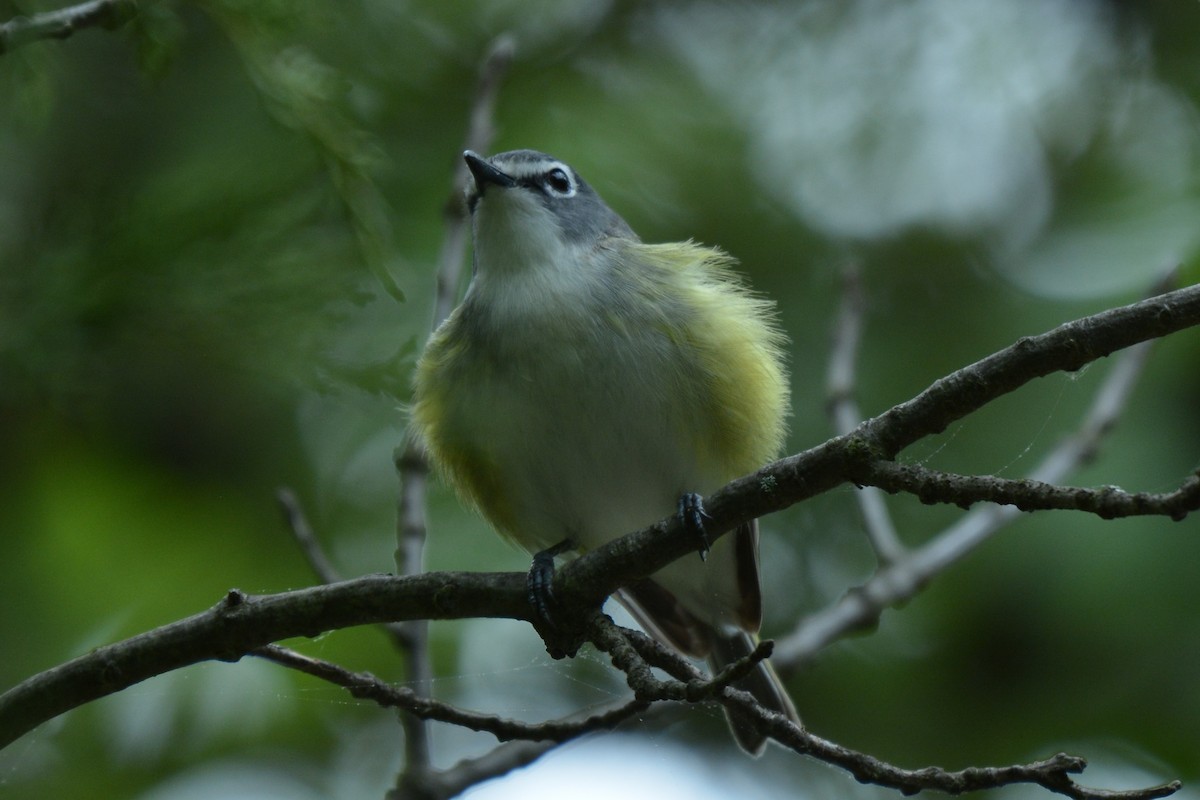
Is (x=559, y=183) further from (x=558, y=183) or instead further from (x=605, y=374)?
(x=605, y=374)

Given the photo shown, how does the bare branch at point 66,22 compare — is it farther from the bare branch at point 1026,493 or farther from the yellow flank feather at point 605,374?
the yellow flank feather at point 605,374

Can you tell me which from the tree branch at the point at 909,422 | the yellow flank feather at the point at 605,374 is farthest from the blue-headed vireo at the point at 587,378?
the tree branch at the point at 909,422

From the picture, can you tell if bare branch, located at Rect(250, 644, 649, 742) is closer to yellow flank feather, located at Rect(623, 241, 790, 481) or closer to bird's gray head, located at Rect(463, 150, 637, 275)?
yellow flank feather, located at Rect(623, 241, 790, 481)

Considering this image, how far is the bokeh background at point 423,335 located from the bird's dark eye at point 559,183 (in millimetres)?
661

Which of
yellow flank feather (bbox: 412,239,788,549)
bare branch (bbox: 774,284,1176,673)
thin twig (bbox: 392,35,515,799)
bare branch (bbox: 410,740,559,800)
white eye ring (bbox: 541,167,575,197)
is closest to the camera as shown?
bare branch (bbox: 410,740,559,800)

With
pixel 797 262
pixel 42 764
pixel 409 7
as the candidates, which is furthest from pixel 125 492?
pixel 797 262

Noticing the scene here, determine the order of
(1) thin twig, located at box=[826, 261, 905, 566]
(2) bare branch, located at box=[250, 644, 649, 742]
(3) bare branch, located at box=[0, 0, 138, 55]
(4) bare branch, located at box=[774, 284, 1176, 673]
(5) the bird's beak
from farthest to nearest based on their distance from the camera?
(1) thin twig, located at box=[826, 261, 905, 566], (4) bare branch, located at box=[774, 284, 1176, 673], (5) the bird's beak, (2) bare branch, located at box=[250, 644, 649, 742], (3) bare branch, located at box=[0, 0, 138, 55]

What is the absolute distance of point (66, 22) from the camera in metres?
2.16

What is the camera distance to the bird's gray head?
13.7 feet

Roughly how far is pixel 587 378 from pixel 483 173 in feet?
2.85

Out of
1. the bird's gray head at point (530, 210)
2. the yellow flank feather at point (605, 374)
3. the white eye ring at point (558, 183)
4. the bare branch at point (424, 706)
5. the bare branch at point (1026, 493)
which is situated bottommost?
the bare branch at point (1026, 493)

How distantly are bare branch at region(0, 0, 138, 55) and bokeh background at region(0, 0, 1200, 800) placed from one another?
560mm

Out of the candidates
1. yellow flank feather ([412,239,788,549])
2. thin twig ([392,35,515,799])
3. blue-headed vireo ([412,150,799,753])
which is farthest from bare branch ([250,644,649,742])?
yellow flank feather ([412,239,788,549])

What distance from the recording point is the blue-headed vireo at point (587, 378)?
3.83 m
